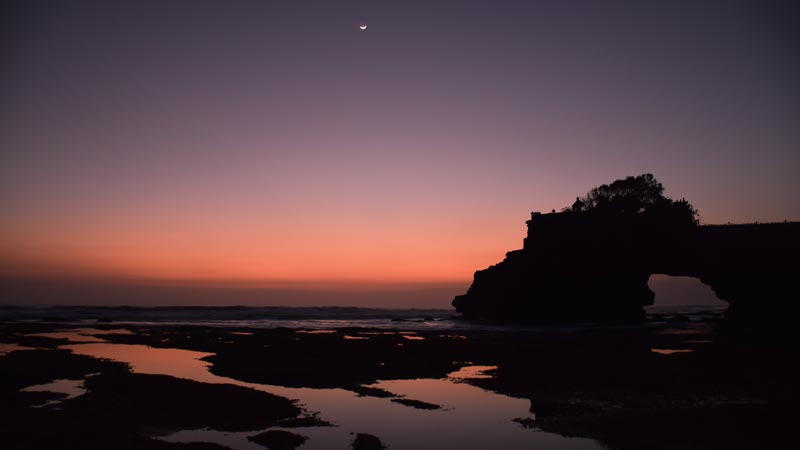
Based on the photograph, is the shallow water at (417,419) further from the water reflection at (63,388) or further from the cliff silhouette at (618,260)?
the cliff silhouette at (618,260)

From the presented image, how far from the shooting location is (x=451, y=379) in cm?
2670

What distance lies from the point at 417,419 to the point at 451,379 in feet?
29.0

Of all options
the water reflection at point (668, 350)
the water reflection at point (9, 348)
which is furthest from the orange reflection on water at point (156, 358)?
the water reflection at point (668, 350)

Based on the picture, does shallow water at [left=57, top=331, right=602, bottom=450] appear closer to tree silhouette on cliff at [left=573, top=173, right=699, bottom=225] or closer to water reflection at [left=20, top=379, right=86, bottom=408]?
water reflection at [left=20, top=379, right=86, bottom=408]

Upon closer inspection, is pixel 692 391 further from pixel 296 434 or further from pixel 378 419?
pixel 296 434

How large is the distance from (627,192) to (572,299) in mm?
17169

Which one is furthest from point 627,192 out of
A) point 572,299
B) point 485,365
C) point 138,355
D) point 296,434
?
point 296,434

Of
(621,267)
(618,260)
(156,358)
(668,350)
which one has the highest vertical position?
(618,260)

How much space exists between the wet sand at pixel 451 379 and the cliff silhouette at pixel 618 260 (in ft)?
69.0

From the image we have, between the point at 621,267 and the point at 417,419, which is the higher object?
the point at 621,267

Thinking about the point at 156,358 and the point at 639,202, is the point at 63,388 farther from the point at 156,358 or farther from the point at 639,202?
the point at 639,202

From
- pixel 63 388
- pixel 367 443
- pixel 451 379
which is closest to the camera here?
pixel 367 443

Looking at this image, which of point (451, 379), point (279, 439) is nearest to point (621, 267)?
point (451, 379)

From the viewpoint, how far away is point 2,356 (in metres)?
33.0
